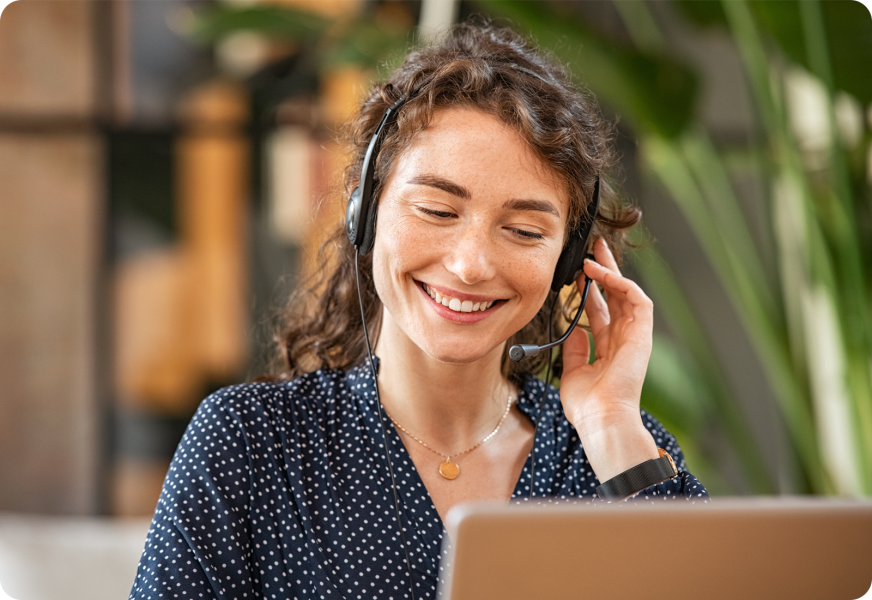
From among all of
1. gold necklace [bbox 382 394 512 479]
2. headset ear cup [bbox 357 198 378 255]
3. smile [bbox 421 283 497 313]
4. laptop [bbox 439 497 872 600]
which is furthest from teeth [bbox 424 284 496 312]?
laptop [bbox 439 497 872 600]

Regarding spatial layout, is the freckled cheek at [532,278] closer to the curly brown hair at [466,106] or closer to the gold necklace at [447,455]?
the curly brown hair at [466,106]

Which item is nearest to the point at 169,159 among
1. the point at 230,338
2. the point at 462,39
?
the point at 230,338

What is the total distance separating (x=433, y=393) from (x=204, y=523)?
36 cm

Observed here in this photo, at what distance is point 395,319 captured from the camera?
1139 millimetres

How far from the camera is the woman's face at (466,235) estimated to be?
1.05 meters

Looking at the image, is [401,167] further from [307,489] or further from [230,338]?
[230,338]

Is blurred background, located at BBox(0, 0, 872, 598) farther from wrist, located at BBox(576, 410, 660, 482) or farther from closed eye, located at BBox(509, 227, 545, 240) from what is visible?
closed eye, located at BBox(509, 227, 545, 240)

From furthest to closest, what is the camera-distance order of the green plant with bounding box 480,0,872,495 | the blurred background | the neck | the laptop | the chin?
the blurred background < the green plant with bounding box 480,0,872,495 < the neck < the chin < the laptop

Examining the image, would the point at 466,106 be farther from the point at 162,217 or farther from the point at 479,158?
the point at 162,217

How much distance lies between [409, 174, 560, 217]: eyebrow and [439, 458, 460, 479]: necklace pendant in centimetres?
37

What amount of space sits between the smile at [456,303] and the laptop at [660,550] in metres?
0.50

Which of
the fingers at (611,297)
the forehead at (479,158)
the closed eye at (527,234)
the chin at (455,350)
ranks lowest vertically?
the chin at (455,350)

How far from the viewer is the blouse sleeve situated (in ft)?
3.22

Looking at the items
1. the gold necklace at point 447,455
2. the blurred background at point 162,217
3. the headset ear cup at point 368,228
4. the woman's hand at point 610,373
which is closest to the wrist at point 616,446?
the woman's hand at point 610,373
